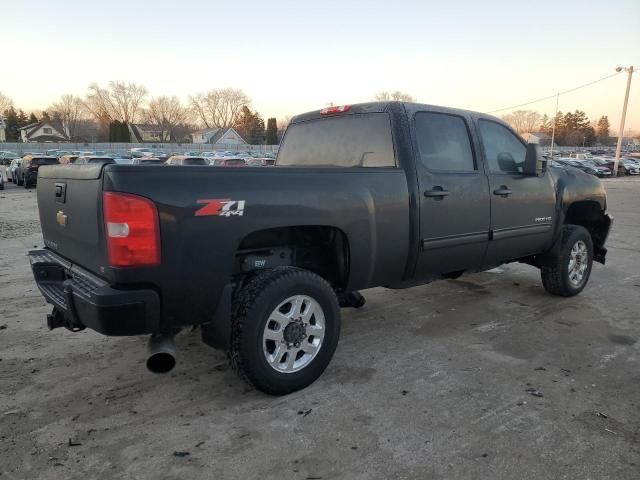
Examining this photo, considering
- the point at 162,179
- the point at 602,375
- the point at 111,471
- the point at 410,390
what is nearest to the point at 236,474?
the point at 111,471

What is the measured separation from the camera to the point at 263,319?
10.0ft

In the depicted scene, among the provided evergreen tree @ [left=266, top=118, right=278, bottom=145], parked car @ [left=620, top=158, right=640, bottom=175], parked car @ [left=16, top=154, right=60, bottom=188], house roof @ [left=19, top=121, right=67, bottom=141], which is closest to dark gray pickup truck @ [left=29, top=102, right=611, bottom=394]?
parked car @ [left=16, top=154, right=60, bottom=188]

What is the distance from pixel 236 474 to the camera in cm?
246

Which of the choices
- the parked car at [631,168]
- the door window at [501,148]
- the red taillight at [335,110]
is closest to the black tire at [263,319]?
the red taillight at [335,110]

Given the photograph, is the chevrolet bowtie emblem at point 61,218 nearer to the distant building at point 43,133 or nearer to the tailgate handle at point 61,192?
the tailgate handle at point 61,192

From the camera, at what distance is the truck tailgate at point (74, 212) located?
2748 millimetres

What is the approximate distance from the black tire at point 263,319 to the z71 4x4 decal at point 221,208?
52 centimetres

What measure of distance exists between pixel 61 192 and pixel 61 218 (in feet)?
0.62

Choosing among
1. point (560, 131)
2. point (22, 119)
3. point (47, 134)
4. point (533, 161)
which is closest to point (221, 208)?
point (533, 161)

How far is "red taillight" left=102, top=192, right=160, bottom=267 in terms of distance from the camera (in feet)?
8.45

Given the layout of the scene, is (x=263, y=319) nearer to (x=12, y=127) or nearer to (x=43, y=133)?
(x=12, y=127)

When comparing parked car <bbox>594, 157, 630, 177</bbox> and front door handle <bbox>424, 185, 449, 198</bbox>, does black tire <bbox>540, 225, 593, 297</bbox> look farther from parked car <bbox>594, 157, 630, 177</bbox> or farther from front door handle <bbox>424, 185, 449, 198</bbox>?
parked car <bbox>594, 157, 630, 177</bbox>

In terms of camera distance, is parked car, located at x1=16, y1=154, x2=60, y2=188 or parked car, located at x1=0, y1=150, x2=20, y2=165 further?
parked car, located at x1=0, y1=150, x2=20, y2=165

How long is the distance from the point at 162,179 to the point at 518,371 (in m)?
2.93
